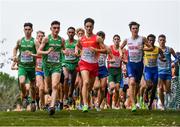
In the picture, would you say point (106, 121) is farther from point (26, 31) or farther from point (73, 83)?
point (73, 83)

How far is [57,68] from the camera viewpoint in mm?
20469

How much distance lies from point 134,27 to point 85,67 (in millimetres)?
2206

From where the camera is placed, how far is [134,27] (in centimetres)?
2241

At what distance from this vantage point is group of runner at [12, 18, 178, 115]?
20.9m

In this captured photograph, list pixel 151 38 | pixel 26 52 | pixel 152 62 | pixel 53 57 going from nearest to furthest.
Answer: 1. pixel 53 57
2. pixel 26 52
3. pixel 151 38
4. pixel 152 62

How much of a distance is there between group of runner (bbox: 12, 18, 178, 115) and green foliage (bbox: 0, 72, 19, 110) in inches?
3030

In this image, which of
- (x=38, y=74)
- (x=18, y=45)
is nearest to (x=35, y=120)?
(x=18, y=45)

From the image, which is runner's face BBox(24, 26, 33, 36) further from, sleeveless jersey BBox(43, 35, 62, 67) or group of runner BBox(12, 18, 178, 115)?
sleeveless jersey BBox(43, 35, 62, 67)

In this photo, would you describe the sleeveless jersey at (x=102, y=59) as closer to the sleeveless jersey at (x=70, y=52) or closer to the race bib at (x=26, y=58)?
the sleeveless jersey at (x=70, y=52)

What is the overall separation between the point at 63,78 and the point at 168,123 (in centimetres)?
868

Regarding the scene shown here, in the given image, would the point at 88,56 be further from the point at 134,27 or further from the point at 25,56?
the point at 25,56

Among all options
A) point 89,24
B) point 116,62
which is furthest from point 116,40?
point 89,24

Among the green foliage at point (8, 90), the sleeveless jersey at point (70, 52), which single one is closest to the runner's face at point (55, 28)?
the sleeveless jersey at point (70, 52)

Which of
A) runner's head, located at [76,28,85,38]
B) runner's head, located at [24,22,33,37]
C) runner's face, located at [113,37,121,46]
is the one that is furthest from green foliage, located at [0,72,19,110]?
runner's head, located at [24,22,33,37]
